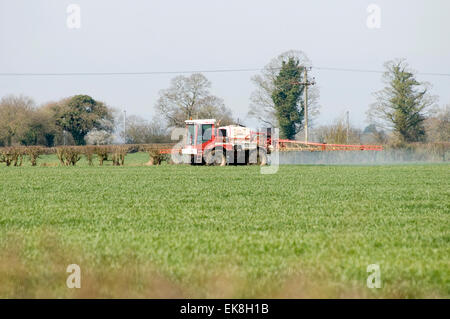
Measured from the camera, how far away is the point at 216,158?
33562 mm

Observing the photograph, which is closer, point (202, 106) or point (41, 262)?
point (41, 262)

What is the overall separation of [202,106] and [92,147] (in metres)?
29.9

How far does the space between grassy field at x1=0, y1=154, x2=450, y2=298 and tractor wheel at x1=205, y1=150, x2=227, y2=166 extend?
19.8m

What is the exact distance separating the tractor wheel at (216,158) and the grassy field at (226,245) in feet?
64.9

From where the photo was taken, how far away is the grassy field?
5242mm

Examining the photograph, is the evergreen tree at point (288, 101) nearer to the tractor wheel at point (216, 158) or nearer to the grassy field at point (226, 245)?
the tractor wheel at point (216, 158)

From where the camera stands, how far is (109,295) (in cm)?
505

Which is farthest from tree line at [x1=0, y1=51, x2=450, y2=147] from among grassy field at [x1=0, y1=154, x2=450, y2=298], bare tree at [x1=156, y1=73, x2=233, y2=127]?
grassy field at [x1=0, y1=154, x2=450, y2=298]

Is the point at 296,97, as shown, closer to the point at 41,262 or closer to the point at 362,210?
the point at 362,210

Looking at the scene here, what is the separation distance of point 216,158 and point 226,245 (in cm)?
2649

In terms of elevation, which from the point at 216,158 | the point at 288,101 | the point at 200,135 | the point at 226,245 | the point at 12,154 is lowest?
the point at 226,245

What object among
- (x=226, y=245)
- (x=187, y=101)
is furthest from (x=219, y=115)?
A: (x=226, y=245)

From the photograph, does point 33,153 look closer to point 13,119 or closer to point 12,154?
point 12,154
